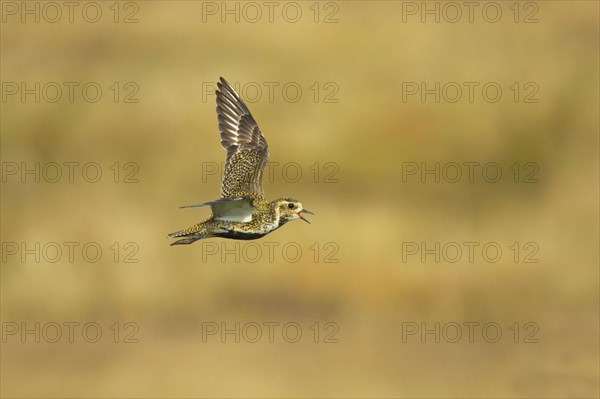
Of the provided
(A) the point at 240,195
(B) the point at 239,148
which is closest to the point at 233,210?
(A) the point at 240,195

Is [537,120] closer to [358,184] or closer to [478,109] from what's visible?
[478,109]

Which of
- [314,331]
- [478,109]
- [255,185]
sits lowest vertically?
[314,331]

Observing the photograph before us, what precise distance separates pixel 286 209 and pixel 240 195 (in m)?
1.10

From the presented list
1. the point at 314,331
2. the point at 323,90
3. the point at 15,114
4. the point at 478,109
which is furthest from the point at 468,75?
the point at 15,114

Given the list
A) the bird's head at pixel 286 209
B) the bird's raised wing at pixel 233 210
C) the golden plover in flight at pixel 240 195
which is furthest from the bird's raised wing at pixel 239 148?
the bird's head at pixel 286 209

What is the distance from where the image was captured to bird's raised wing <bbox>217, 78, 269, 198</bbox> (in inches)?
1251

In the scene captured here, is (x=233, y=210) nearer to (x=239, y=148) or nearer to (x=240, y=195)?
(x=240, y=195)

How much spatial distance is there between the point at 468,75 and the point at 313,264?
8.16 metres

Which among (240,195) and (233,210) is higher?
(240,195)

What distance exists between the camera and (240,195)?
31.0 m

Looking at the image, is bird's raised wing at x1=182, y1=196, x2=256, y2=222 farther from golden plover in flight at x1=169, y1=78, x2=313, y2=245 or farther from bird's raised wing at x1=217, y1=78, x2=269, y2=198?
bird's raised wing at x1=217, y1=78, x2=269, y2=198

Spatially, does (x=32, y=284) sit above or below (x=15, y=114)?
below

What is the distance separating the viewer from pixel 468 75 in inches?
2216

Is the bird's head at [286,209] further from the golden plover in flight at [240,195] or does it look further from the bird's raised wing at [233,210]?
the bird's raised wing at [233,210]
